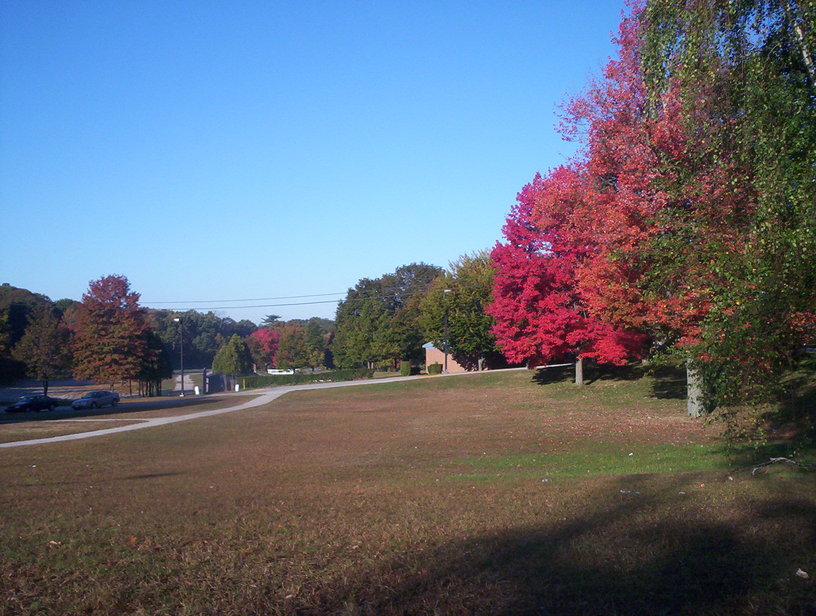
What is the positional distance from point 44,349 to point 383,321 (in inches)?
1467

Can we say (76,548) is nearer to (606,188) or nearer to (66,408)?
(606,188)

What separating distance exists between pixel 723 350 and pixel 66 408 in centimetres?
5393

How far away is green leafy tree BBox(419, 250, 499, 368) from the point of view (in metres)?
63.7

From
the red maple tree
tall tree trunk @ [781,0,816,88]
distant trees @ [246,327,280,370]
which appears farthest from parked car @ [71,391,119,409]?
distant trees @ [246,327,280,370]

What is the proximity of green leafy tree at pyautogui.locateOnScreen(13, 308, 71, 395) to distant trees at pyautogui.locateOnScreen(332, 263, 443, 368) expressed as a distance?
3274 centimetres

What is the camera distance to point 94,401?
1993 inches

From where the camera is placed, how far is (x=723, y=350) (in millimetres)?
8523

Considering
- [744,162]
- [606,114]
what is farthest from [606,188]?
[744,162]

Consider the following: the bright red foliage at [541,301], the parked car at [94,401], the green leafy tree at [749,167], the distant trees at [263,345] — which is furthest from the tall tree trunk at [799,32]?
the distant trees at [263,345]

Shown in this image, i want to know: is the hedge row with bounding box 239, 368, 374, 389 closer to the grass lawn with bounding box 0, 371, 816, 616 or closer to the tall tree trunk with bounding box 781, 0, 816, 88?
the grass lawn with bounding box 0, 371, 816, 616

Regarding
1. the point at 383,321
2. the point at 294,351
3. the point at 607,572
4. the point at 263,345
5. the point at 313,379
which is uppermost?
Result: the point at 383,321

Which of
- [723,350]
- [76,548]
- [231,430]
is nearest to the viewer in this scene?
[76,548]

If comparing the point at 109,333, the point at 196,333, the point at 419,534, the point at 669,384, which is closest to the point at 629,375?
the point at 669,384

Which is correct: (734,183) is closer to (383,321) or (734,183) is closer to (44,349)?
(44,349)
